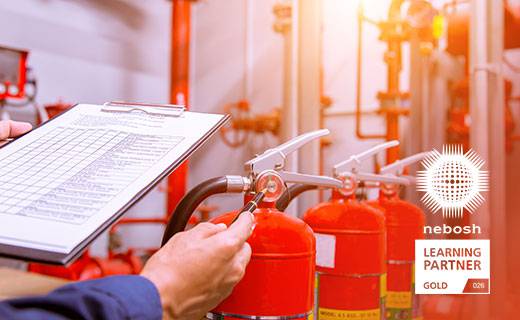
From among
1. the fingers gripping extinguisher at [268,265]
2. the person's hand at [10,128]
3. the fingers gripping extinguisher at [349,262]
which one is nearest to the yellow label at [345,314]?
the fingers gripping extinguisher at [349,262]

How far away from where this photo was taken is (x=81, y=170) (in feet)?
1.62

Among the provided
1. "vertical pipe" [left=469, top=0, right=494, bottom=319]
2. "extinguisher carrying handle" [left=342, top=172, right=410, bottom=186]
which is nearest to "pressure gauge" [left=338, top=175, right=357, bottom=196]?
"extinguisher carrying handle" [left=342, top=172, right=410, bottom=186]

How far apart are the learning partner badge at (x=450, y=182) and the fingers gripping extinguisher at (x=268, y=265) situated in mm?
416

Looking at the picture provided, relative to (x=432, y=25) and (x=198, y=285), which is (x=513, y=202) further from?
(x=198, y=285)

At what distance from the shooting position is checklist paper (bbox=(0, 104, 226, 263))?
1.36 feet

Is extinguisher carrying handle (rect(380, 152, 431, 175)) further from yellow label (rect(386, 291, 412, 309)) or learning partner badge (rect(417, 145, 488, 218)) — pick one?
yellow label (rect(386, 291, 412, 309))

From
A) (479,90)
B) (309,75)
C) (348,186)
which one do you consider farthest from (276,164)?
(479,90)

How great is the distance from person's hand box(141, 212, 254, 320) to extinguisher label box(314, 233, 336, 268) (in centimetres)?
32

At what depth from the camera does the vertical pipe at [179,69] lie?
2252 mm

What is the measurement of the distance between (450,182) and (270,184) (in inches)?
17.7

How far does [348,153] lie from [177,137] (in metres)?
1.50

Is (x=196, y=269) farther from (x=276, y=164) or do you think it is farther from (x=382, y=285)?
(x=382, y=285)

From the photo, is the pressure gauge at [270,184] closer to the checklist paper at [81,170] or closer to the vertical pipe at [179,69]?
the checklist paper at [81,170]

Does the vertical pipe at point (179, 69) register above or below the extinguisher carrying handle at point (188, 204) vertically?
above
